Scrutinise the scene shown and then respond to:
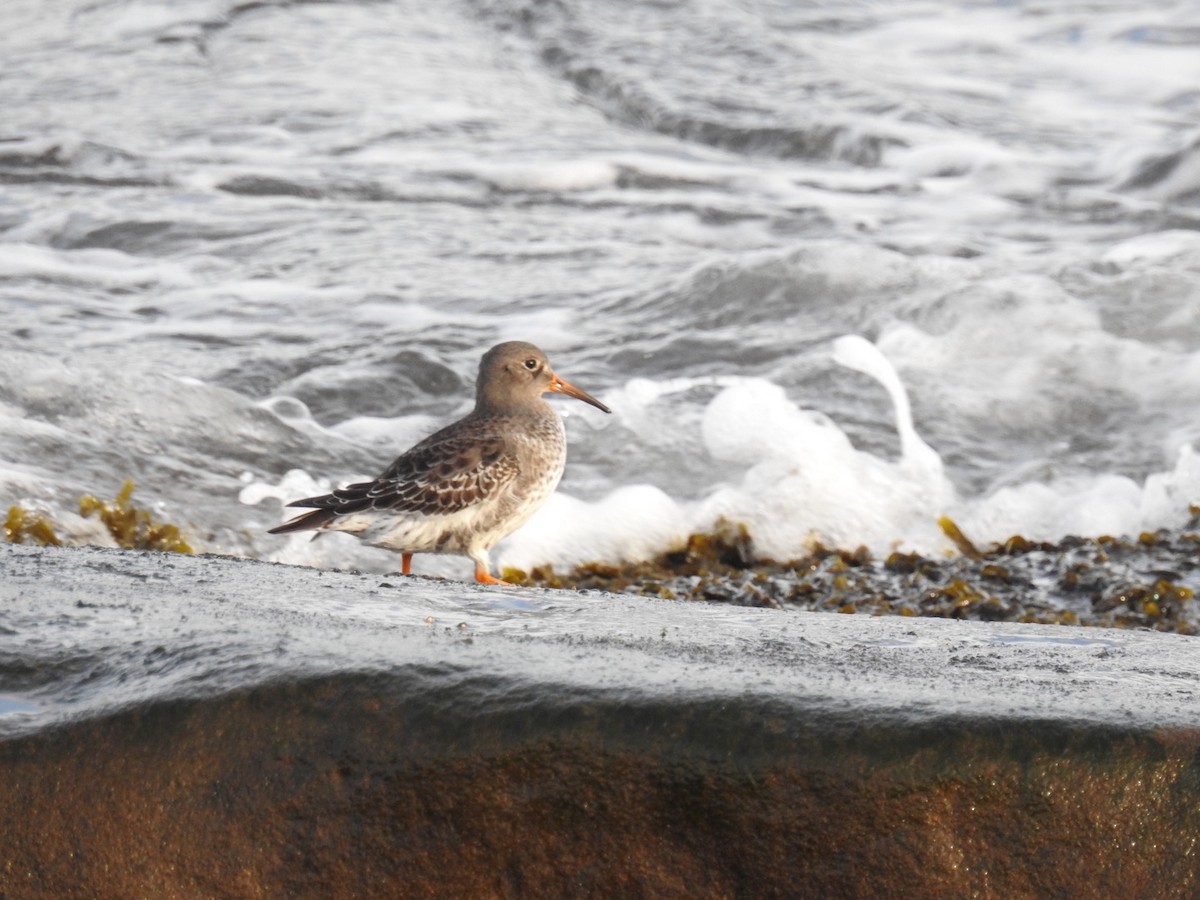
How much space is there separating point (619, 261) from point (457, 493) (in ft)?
16.8

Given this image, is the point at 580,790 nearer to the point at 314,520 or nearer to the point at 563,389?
the point at 314,520

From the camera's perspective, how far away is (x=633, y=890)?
2.25m

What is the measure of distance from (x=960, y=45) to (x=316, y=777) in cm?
1630

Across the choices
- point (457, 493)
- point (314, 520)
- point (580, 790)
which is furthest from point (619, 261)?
point (580, 790)

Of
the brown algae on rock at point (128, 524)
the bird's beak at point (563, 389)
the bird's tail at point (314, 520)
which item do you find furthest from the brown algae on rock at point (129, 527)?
the bird's beak at point (563, 389)

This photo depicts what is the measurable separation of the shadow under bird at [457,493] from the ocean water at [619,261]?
2.30 feet

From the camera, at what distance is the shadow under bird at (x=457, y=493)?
5488 mm

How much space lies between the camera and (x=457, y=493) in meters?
5.53

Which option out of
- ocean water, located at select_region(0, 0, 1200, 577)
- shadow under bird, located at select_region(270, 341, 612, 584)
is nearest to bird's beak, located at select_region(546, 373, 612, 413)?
shadow under bird, located at select_region(270, 341, 612, 584)

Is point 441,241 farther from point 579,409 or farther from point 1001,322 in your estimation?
point 1001,322

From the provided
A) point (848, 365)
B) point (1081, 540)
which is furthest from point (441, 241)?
point (1081, 540)

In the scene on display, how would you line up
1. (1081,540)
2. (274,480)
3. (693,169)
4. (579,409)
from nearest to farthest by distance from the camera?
(1081,540)
(274,480)
(579,409)
(693,169)

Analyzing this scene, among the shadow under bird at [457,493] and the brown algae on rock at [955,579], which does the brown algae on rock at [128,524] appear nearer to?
the shadow under bird at [457,493]

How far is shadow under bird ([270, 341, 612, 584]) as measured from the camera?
5.49 meters
